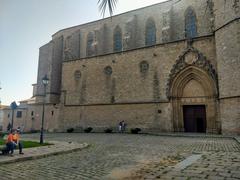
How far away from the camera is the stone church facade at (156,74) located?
50.6 ft

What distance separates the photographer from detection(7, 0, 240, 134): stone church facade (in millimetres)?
15430

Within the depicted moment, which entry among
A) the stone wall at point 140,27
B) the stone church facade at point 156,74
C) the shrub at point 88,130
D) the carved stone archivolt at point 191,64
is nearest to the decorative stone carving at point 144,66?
the stone church facade at point 156,74

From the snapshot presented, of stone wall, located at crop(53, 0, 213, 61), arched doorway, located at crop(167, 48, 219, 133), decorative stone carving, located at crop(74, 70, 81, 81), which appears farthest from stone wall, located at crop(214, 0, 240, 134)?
decorative stone carving, located at crop(74, 70, 81, 81)

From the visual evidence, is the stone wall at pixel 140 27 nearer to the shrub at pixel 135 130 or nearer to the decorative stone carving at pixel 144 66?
the decorative stone carving at pixel 144 66

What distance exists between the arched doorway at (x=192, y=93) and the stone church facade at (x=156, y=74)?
80mm

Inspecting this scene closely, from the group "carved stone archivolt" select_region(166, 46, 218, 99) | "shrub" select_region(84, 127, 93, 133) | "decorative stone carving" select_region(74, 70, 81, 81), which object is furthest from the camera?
"decorative stone carving" select_region(74, 70, 81, 81)

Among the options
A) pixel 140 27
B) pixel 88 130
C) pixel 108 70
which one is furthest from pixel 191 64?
pixel 88 130

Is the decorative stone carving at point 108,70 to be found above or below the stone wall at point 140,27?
below

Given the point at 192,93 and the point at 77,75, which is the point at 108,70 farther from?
the point at 192,93

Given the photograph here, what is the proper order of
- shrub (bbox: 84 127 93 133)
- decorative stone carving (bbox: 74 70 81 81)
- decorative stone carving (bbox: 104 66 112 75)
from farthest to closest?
1. decorative stone carving (bbox: 74 70 81 81)
2. decorative stone carving (bbox: 104 66 112 75)
3. shrub (bbox: 84 127 93 133)

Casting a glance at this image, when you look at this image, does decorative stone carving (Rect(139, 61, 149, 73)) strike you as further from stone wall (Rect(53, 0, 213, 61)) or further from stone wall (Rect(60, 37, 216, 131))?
stone wall (Rect(53, 0, 213, 61))

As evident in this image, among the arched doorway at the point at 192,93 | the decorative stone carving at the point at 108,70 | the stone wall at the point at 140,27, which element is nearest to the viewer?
the arched doorway at the point at 192,93

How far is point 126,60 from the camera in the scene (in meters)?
21.8

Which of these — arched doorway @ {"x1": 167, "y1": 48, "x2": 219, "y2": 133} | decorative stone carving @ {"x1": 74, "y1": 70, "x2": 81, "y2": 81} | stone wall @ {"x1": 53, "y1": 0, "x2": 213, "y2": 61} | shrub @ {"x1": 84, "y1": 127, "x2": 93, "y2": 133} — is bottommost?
shrub @ {"x1": 84, "y1": 127, "x2": 93, "y2": 133}
